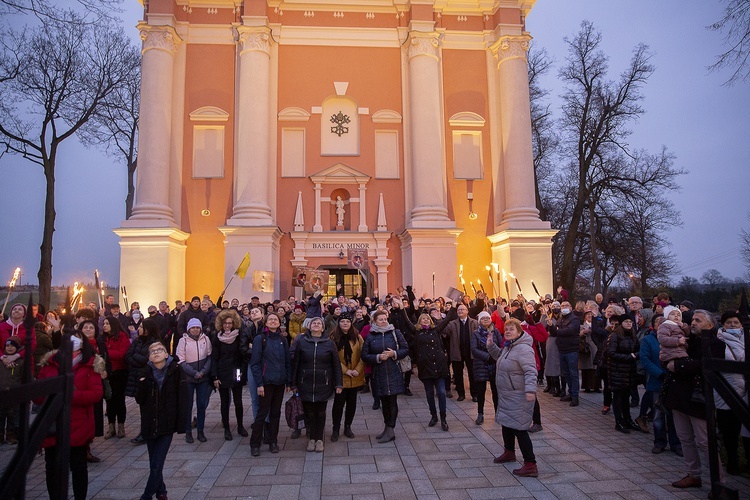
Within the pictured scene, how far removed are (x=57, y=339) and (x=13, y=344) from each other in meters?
1.56

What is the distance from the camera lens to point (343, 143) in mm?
23391

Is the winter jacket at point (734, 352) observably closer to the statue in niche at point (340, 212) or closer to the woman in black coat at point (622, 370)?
the woman in black coat at point (622, 370)

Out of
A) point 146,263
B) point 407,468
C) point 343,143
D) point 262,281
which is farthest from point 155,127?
point 407,468

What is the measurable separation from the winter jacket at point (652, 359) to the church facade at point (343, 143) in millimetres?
13021

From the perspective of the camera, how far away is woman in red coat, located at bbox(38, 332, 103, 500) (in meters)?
5.20

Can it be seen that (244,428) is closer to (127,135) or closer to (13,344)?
(13,344)

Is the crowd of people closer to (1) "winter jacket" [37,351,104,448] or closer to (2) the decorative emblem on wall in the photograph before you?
(1) "winter jacket" [37,351,104,448]

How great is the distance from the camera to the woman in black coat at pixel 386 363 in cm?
793

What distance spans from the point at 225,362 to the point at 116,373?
1.83 meters

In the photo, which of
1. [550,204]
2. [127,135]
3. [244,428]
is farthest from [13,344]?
[550,204]

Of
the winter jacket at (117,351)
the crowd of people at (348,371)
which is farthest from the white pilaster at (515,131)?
the winter jacket at (117,351)

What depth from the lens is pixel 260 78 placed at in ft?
72.1

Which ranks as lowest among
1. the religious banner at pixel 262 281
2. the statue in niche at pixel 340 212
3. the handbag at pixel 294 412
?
the handbag at pixel 294 412

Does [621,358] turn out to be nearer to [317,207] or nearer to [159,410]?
[159,410]
